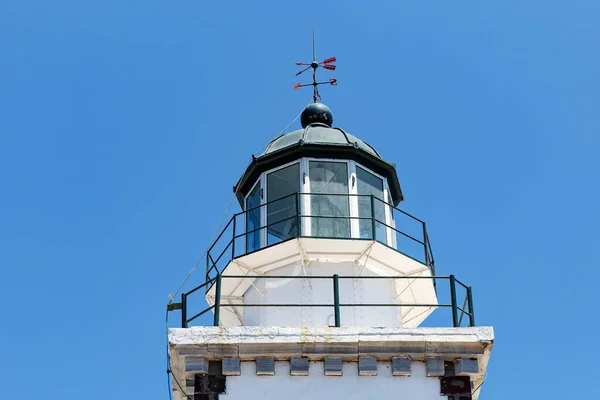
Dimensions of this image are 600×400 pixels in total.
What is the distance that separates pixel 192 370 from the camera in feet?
46.2

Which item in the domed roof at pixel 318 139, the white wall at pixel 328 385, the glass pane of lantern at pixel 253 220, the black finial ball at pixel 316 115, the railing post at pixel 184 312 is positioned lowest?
the white wall at pixel 328 385

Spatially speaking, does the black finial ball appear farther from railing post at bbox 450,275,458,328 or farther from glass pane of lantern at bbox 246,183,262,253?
railing post at bbox 450,275,458,328

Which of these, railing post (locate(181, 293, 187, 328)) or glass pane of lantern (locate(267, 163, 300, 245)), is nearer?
railing post (locate(181, 293, 187, 328))

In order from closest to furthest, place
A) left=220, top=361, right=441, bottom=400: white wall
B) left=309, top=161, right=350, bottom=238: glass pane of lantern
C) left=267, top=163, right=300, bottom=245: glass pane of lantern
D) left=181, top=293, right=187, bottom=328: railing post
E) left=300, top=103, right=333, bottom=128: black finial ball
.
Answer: left=220, top=361, right=441, bottom=400: white wall < left=181, top=293, right=187, bottom=328: railing post < left=309, top=161, right=350, bottom=238: glass pane of lantern < left=267, top=163, right=300, bottom=245: glass pane of lantern < left=300, top=103, right=333, bottom=128: black finial ball

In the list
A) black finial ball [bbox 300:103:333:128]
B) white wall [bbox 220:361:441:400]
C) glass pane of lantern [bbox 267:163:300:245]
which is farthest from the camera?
black finial ball [bbox 300:103:333:128]

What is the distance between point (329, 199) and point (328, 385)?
12.5ft

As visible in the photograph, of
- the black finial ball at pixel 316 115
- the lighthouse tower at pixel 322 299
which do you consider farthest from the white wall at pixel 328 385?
the black finial ball at pixel 316 115

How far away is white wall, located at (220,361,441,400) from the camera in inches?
553

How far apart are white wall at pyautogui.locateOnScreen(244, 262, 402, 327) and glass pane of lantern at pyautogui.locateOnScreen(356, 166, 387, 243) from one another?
0.73 meters

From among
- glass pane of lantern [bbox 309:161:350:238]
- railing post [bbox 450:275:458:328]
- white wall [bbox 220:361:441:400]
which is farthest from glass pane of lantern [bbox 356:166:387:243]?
white wall [bbox 220:361:441:400]

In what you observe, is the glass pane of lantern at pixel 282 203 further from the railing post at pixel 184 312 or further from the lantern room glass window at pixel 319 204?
the railing post at pixel 184 312

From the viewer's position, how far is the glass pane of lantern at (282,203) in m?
16.9

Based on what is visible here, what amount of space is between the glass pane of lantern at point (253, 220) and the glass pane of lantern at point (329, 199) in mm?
1020

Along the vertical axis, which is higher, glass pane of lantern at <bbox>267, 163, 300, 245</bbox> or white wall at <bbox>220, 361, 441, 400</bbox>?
glass pane of lantern at <bbox>267, 163, 300, 245</bbox>
